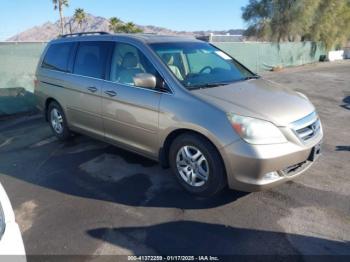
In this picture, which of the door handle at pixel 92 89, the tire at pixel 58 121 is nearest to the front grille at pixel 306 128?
the door handle at pixel 92 89

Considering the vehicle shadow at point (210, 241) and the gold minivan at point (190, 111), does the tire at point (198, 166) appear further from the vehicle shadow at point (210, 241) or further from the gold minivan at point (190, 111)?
the vehicle shadow at point (210, 241)

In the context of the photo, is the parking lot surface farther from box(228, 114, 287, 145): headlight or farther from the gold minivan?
box(228, 114, 287, 145): headlight

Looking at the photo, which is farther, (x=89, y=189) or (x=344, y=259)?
(x=89, y=189)

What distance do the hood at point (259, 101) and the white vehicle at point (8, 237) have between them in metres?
2.20

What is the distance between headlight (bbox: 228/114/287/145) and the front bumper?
0.05m

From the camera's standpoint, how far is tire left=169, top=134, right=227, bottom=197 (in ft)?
11.7

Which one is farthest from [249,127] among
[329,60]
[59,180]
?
[329,60]

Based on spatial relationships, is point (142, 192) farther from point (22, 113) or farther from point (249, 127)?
point (22, 113)

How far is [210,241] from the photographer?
3090 millimetres

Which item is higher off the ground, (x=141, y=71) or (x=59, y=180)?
(x=141, y=71)

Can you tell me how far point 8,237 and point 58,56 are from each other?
4.31 meters

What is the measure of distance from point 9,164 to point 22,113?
390 centimetres

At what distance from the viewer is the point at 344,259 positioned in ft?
9.18

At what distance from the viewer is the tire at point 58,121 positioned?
5859mm
